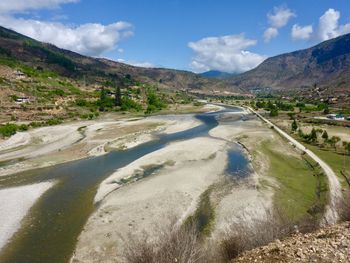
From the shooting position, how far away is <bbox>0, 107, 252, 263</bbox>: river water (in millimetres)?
23234

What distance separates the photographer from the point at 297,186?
36.1 metres

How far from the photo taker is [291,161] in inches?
1913

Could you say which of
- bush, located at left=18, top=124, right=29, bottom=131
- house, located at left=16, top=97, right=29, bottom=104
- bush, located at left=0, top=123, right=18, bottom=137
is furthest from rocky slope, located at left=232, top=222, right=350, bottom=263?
house, located at left=16, top=97, right=29, bottom=104

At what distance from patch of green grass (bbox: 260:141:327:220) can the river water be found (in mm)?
5001

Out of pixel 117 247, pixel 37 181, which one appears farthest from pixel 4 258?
pixel 37 181

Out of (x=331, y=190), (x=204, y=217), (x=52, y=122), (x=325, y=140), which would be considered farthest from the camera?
(x=52, y=122)

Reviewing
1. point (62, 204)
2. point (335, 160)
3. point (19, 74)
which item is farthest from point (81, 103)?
point (335, 160)

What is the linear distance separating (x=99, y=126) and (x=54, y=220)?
2422 inches

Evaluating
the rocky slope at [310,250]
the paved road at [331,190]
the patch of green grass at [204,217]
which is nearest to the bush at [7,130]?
the patch of green grass at [204,217]

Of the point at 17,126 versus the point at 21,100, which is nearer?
the point at 17,126

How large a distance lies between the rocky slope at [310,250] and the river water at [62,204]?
14.5 metres

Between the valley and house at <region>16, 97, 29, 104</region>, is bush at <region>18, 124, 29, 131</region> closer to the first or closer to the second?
the valley

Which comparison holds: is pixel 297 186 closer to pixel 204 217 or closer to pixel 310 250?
pixel 204 217

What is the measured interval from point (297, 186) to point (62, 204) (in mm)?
25620
